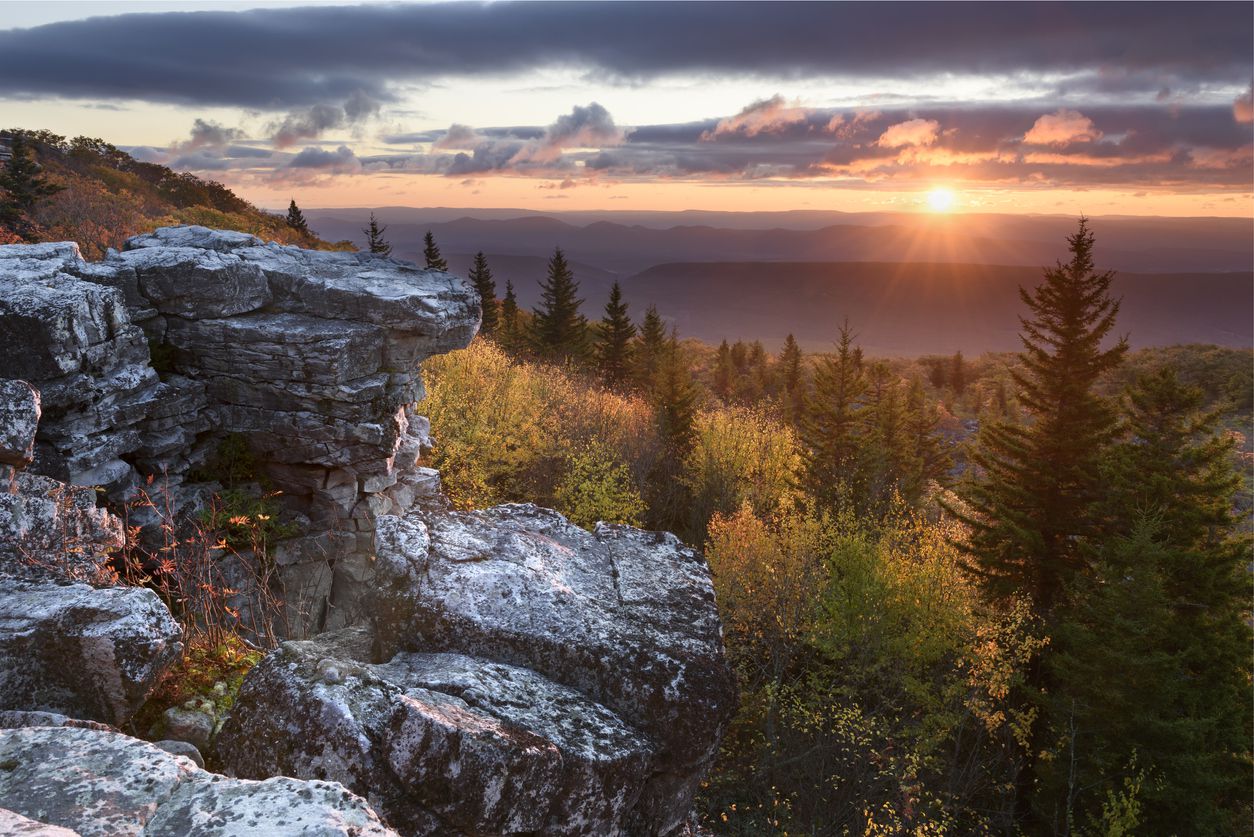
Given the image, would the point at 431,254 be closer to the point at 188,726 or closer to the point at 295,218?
the point at 295,218

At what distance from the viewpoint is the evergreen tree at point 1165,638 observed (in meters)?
18.5

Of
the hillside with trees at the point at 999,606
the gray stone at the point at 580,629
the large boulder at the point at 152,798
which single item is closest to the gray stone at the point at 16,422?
the gray stone at the point at 580,629

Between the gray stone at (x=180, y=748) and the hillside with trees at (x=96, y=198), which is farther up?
the hillside with trees at (x=96, y=198)

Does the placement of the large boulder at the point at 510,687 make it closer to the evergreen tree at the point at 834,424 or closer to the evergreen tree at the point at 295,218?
the evergreen tree at the point at 834,424

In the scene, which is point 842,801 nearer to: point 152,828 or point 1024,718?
point 1024,718

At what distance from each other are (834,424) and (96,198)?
54844mm

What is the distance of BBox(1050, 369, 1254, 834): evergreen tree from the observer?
1850 centimetres

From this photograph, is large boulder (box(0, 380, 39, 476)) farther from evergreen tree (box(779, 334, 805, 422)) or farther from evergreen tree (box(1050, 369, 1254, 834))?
evergreen tree (box(779, 334, 805, 422))

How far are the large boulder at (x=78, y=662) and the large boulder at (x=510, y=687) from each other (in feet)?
3.25

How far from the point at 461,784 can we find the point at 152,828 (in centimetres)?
299

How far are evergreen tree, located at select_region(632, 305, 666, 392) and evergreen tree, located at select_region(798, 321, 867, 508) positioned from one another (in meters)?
26.2

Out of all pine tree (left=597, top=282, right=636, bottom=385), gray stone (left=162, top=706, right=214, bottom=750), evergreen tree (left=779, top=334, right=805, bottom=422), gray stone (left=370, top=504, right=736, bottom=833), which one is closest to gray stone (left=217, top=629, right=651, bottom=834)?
gray stone (left=162, top=706, right=214, bottom=750)

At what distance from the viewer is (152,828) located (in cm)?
417

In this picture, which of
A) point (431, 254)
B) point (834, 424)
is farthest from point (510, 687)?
point (431, 254)
